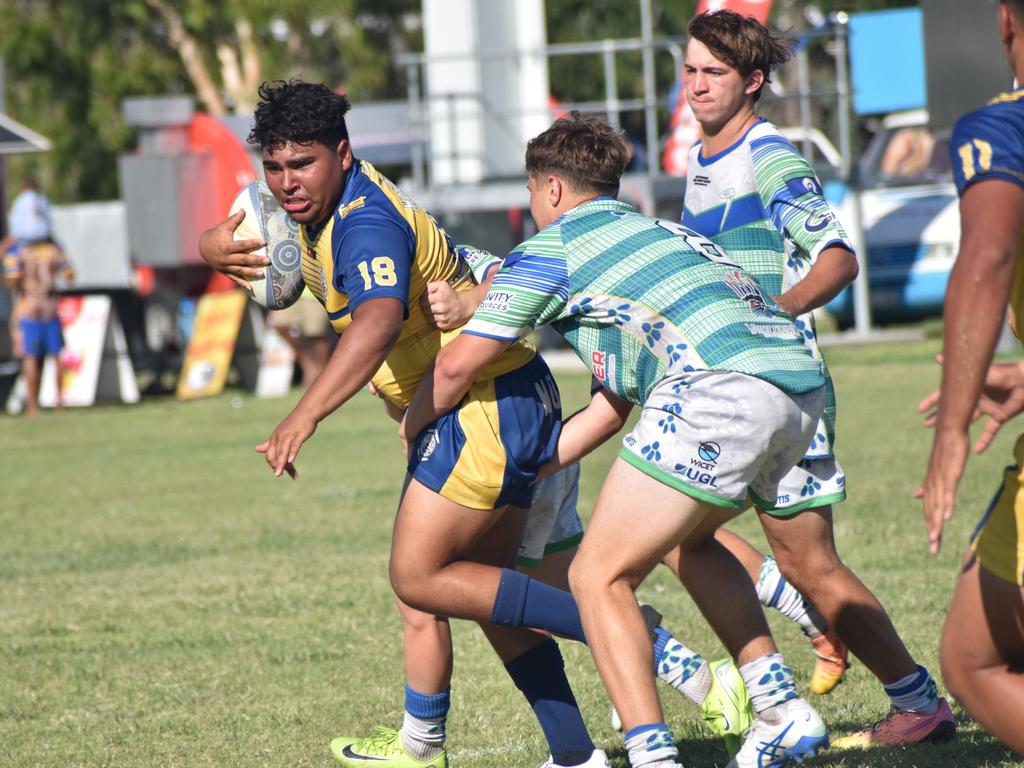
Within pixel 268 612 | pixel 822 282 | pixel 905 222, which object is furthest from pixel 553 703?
pixel 905 222

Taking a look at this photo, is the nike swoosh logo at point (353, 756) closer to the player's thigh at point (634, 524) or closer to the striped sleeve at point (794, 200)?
the player's thigh at point (634, 524)

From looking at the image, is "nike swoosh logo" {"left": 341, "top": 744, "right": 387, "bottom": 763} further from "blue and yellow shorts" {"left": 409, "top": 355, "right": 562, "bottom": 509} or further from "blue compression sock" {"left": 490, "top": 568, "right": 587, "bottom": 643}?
"blue and yellow shorts" {"left": 409, "top": 355, "right": 562, "bottom": 509}

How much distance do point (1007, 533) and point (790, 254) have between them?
172 cm

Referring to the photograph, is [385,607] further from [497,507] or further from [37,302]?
[37,302]

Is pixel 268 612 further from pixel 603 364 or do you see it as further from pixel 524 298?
pixel 524 298

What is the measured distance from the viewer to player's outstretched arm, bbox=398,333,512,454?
13.3 ft

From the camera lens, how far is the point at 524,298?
13.2 feet

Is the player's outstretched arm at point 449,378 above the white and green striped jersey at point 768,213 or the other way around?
the other way around

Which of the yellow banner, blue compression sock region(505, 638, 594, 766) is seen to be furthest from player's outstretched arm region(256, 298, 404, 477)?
the yellow banner

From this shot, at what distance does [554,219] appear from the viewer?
168 inches

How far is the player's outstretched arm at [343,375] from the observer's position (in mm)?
4004

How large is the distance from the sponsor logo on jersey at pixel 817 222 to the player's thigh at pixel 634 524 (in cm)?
106

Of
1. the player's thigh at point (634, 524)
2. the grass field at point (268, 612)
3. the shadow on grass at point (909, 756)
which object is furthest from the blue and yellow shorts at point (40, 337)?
the player's thigh at point (634, 524)

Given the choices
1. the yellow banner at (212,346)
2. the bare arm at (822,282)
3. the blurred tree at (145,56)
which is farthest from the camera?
the blurred tree at (145,56)
